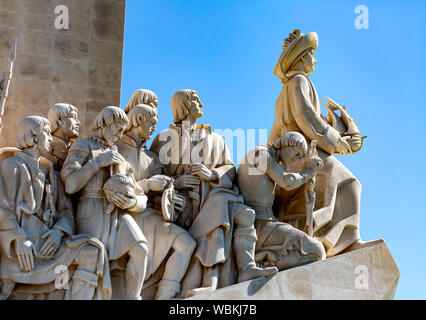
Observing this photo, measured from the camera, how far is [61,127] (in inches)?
345

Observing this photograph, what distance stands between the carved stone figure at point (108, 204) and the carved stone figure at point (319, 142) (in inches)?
75.7

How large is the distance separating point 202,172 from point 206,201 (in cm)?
30

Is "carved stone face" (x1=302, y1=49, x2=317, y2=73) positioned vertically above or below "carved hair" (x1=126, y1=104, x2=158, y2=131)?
above

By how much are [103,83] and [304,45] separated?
241cm

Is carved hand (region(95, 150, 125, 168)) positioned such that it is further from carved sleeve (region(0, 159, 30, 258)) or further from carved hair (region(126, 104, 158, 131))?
carved sleeve (region(0, 159, 30, 258))

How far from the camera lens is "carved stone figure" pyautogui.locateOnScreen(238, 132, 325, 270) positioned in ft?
28.8

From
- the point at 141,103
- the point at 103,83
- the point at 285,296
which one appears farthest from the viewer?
the point at 103,83

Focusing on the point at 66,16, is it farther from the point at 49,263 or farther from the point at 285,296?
the point at 285,296

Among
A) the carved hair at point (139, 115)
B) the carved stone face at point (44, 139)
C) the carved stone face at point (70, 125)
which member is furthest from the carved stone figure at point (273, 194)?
the carved stone face at point (44, 139)

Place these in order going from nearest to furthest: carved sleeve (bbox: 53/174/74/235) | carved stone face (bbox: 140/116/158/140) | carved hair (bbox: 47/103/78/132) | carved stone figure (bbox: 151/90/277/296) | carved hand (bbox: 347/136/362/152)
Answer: carved sleeve (bbox: 53/174/74/235) → carved stone figure (bbox: 151/90/277/296) → carved hair (bbox: 47/103/78/132) → carved stone face (bbox: 140/116/158/140) → carved hand (bbox: 347/136/362/152)

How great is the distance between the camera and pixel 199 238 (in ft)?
28.2


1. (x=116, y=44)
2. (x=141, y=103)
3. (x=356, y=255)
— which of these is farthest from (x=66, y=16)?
(x=356, y=255)

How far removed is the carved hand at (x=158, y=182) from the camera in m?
8.63

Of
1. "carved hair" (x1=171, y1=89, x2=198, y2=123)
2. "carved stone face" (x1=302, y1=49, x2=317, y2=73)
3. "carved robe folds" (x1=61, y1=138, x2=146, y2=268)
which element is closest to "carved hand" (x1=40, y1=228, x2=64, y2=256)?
"carved robe folds" (x1=61, y1=138, x2=146, y2=268)
